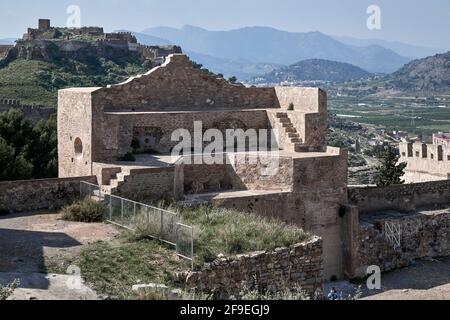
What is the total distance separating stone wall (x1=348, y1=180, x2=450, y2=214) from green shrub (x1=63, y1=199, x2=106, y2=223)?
7.17m

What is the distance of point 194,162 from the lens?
1666 cm

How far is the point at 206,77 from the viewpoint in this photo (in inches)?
765

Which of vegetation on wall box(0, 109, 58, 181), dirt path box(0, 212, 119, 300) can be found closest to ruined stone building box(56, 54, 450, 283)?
dirt path box(0, 212, 119, 300)

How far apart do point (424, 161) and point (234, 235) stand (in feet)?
67.5

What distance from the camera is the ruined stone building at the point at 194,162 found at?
51.5 feet

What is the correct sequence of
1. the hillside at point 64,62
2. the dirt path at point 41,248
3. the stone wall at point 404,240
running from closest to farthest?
the dirt path at point 41,248 → the stone wall at point 404,240 → the hillside at point 64,62

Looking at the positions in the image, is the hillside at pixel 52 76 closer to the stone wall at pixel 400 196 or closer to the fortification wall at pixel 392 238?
the stone wall at pixel 400 196

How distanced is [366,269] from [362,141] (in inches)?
3027

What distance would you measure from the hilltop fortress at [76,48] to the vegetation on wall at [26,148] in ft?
128

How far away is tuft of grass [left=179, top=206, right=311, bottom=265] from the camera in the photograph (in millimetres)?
11513

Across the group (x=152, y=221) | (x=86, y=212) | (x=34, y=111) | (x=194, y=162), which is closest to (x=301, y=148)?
Answer: (x=194, y=162)

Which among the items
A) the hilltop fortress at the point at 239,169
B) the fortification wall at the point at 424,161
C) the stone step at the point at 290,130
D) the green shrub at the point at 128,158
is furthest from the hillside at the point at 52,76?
the green shrub at the point at 128,158

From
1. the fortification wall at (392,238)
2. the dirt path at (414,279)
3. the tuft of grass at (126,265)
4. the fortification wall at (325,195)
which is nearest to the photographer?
the tuft of grass at (126,265)

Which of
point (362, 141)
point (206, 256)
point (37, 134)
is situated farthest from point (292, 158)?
point (362, 141)
